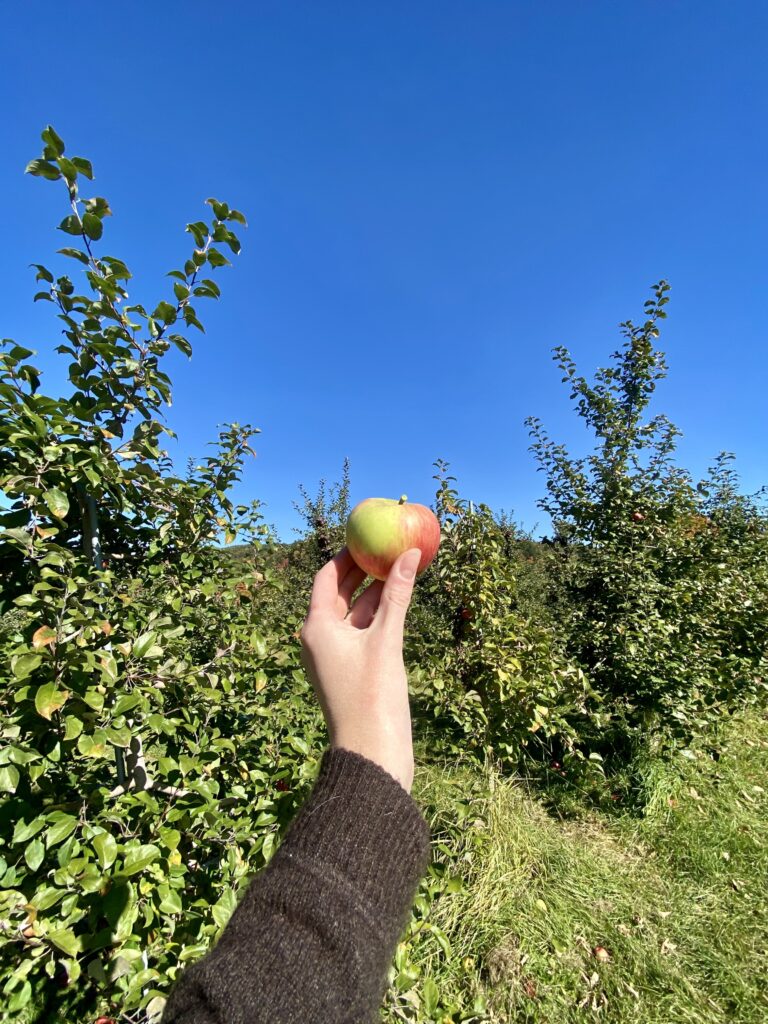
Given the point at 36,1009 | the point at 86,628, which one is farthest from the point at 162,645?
the point at 36,1009

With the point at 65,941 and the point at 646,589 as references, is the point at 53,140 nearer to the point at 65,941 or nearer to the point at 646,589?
the point at 65,941

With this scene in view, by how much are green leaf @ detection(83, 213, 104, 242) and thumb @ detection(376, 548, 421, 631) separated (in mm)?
1459

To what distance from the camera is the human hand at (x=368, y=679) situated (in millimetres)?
1054

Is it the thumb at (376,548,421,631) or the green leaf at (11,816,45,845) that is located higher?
the thumb at (376,548,421,631)

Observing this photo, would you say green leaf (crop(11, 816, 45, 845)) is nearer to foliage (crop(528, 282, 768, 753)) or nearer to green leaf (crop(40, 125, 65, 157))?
green leaf (crop(40, 125, 65, 157))

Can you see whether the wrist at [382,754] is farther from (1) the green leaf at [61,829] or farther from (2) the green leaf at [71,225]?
(2) the green leaf at [71,225]

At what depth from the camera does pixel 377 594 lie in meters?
1.71

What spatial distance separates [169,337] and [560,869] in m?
3.60

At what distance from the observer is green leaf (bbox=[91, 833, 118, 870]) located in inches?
44.4

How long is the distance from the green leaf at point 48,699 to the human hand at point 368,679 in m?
0.59

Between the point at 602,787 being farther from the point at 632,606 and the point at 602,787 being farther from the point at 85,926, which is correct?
the point at 85,926

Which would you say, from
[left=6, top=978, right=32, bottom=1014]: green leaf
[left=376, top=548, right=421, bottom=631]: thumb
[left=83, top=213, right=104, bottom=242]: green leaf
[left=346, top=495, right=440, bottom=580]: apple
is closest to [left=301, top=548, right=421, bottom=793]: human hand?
[left=376, top=548, right=421, bottom=631]: thumb

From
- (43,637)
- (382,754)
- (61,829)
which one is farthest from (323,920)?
(43,637)

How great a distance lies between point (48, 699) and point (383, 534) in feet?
3.64
